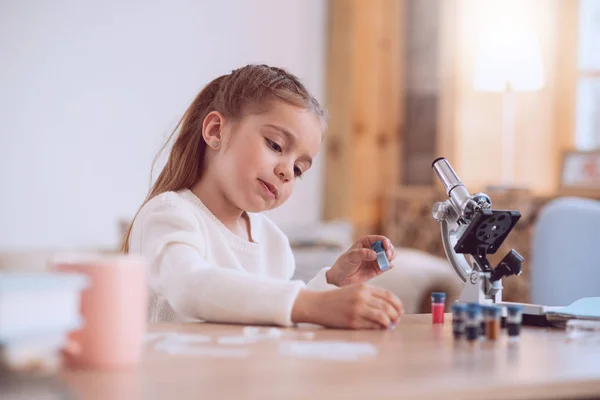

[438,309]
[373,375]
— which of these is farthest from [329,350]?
[438,309]

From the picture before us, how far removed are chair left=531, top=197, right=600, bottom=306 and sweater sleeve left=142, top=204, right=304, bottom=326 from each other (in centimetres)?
154

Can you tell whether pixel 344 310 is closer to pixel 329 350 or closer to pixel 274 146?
pixel 329 350

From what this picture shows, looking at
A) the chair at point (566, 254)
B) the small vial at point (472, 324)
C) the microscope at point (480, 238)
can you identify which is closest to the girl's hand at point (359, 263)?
the microscope at point (480, 238)

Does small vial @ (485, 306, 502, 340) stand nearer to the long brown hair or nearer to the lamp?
the long brown hair

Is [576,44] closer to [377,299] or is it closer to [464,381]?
[377,299]

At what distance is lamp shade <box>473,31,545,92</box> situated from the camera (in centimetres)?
421

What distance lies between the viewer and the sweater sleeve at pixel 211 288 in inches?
40.6

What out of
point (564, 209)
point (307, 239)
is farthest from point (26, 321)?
point (307, 239)

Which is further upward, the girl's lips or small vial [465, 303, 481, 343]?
the girl's lips

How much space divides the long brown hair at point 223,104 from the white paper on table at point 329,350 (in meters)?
0.58

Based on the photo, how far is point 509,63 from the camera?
13.9ft

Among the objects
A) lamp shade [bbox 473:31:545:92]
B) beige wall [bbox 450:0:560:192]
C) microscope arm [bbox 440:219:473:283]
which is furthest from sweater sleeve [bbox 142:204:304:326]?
beige wall [bbox 450:0:560:192]

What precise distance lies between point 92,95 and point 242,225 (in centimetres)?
264

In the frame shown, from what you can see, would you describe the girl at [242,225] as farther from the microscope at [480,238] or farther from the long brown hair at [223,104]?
the microscope at [480,238]
